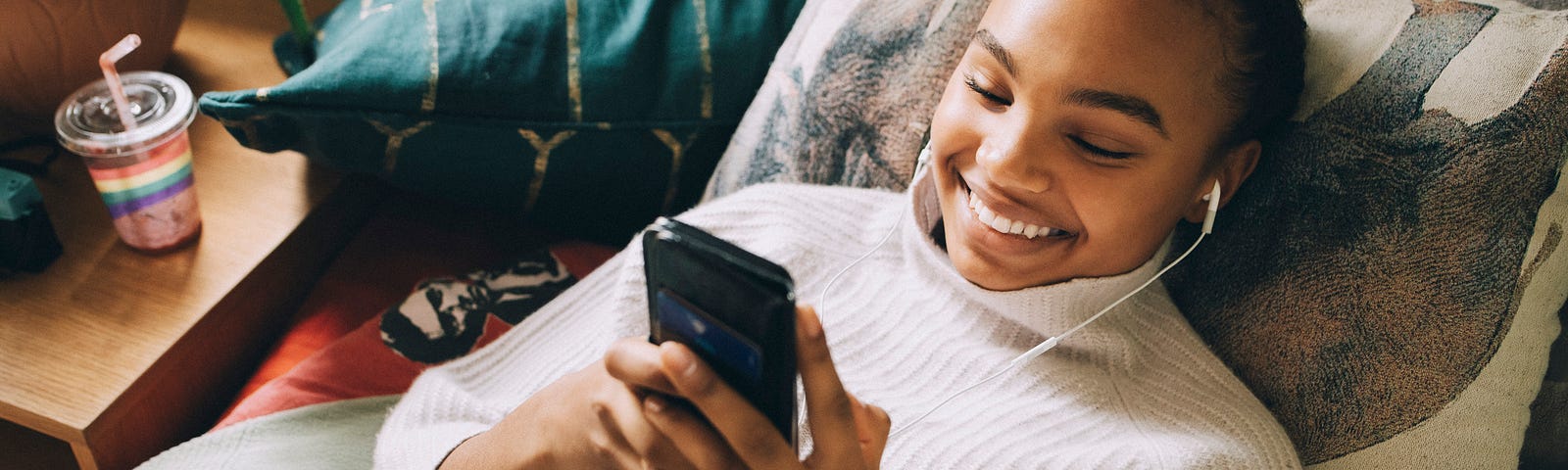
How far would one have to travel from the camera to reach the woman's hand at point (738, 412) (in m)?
0.54

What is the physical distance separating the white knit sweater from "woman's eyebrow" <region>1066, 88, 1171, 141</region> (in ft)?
0.52

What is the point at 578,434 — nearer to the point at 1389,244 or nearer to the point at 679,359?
the point at 679,359

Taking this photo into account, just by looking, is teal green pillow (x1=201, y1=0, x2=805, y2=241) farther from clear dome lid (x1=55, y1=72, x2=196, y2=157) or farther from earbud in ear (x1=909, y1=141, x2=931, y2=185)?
earbud in ear (x1=909, y1=141, x2=931, y2=185)

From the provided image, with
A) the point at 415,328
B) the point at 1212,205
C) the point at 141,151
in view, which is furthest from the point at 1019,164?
the point at 141,151

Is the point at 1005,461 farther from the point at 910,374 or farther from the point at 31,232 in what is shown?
the point at 31,232

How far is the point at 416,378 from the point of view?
3.16 ft

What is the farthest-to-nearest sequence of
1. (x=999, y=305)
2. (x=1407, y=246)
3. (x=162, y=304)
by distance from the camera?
1. (x=162, y=304)
2. (x=999, y=305)
3. (x=1407, y=246)

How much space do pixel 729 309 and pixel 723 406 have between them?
0.20 ft

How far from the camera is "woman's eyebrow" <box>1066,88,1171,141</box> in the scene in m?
0.70

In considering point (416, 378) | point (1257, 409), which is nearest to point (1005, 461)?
point (1257, 409)

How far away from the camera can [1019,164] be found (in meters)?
0.73

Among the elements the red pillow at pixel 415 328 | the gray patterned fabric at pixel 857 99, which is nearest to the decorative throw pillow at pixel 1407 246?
the gray patterned fabric at pixel 857 99

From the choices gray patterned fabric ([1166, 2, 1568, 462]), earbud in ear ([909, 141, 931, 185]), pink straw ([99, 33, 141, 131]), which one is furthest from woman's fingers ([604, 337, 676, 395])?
pink straw ([99, 33, 141, 131])

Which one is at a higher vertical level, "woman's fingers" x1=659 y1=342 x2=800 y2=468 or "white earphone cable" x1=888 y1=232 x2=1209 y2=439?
"woman's fingers" x1=659 y1=342 x2=800 y2=468
